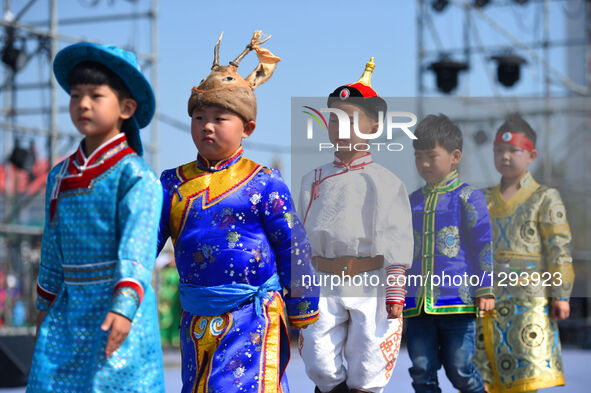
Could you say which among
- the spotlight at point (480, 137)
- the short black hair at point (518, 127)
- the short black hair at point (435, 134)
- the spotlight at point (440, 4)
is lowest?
the short black hair at point (435, 134)

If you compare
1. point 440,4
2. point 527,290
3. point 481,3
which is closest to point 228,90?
point 527,290

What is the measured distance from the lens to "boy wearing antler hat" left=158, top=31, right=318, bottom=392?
387 centimetres

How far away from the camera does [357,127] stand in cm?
498

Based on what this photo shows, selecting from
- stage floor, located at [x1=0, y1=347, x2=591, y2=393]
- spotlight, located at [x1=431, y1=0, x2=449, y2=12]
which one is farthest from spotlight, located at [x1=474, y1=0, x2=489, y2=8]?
stage floor, located at [x1=0, y1=347, x2=591, y2=393]

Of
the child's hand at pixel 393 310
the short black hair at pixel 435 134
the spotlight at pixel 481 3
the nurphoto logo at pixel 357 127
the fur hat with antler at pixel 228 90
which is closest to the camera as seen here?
the fur hat with antler at pixel 228 90

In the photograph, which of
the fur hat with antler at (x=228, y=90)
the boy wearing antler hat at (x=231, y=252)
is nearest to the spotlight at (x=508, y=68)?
the fur hat with antler at (x=228, y=90)

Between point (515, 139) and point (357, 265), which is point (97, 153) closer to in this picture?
point (357, 265)

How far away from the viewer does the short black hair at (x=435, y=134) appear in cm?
547

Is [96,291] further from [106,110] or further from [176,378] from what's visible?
[176,378]

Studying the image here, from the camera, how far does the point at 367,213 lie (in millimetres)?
4879

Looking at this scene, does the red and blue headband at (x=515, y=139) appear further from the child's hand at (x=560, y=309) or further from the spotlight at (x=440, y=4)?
the spotlight at (x=440, y=4)

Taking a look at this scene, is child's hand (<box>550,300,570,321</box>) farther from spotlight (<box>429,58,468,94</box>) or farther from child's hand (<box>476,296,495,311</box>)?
spotlight (<box>429,58,468,94</box>)

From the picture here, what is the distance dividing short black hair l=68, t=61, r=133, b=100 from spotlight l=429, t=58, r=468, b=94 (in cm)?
Answer: 1260

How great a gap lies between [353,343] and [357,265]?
39 centimetres
